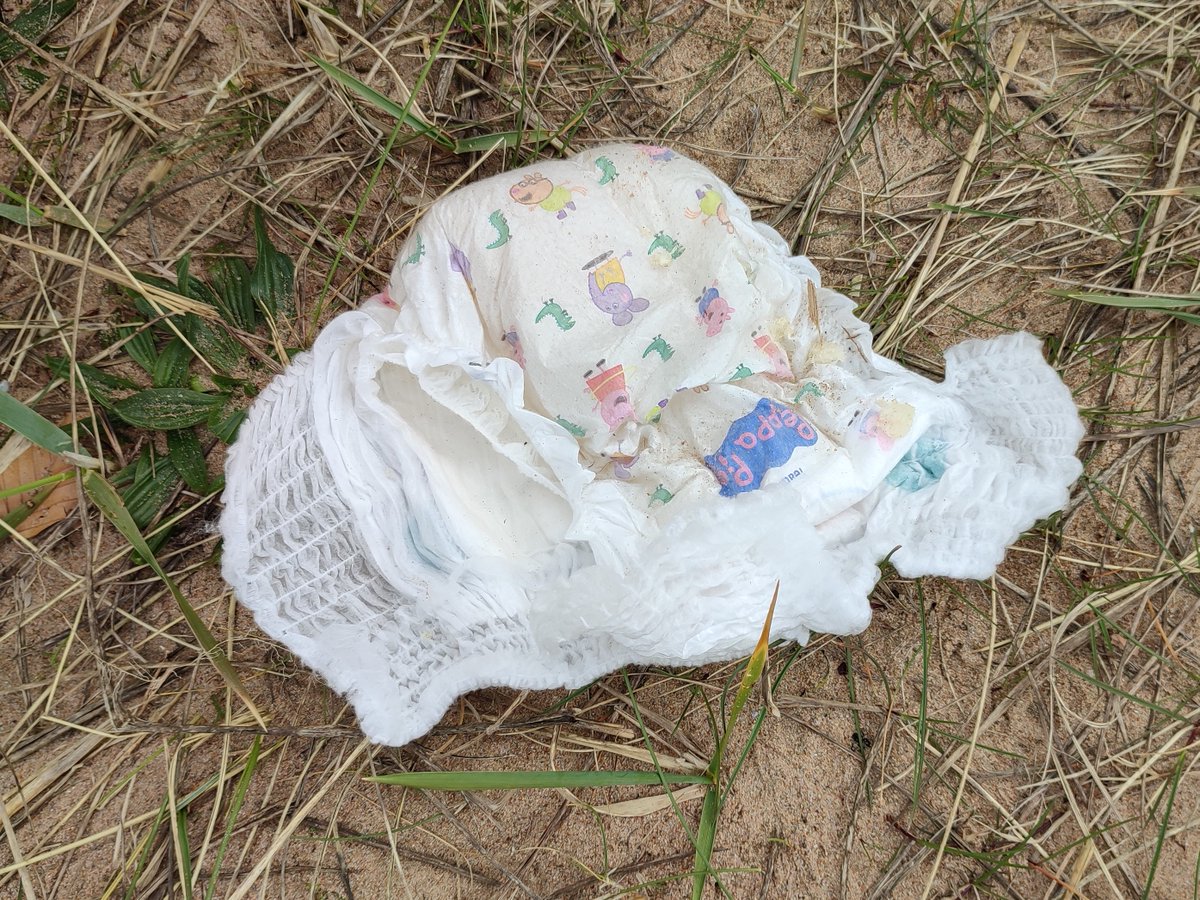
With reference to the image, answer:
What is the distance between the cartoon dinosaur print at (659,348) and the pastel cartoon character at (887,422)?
278 millimetres

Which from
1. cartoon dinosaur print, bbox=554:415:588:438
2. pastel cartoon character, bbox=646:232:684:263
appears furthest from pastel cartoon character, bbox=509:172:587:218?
cartoon dinosaur print, bbox=554:415:588:438

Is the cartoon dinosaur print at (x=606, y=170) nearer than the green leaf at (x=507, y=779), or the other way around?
the green leaf at (x=507, y=779)

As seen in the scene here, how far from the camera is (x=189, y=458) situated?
1.01 meters

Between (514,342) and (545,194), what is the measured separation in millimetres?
197

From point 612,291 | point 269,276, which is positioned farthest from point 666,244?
point 269,276

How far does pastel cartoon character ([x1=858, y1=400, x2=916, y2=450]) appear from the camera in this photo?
0.92 metres

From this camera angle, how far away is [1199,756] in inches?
37.8

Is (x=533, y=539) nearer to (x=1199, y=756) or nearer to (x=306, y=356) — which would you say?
(x=306, y=356)

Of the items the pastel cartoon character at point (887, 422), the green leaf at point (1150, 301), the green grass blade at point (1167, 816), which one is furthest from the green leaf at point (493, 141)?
the green grass blade at point (1167, 816)

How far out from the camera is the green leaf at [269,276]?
1.03 m

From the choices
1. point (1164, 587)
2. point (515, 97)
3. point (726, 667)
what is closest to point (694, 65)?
point (515, 97)

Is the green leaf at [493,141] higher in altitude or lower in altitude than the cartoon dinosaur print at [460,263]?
higher

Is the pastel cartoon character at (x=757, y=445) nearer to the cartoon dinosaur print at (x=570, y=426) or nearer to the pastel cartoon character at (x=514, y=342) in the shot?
the cartoon dinosaur print at (x=570, y=426)

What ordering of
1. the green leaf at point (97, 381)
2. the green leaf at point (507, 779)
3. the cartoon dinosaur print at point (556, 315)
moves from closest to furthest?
1. the green leaf at point (507, 779)
2. the cartoon dinosaur print at point (556, 315)
3. the green leaf at point (97, 381)
